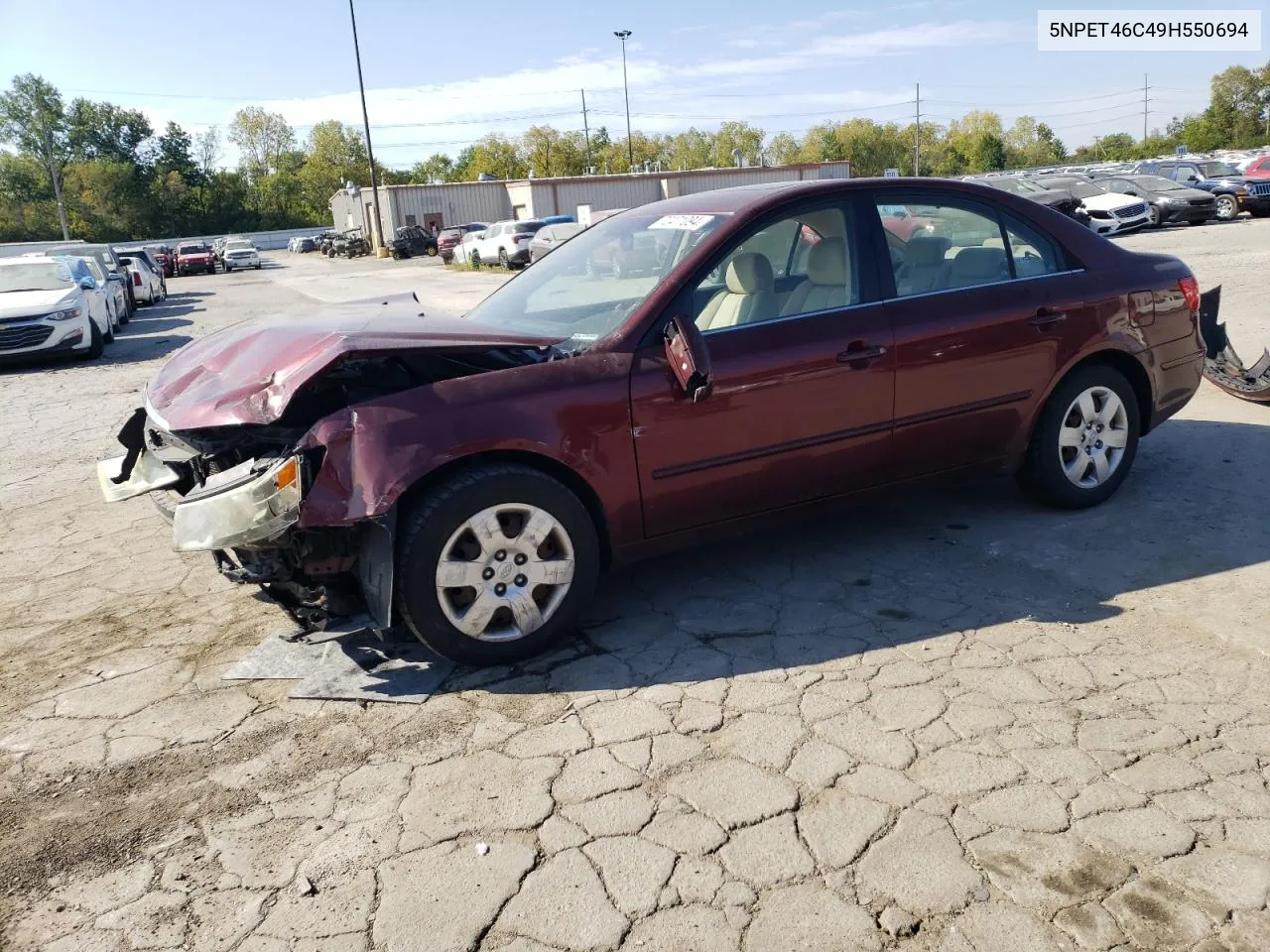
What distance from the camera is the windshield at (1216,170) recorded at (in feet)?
97.1

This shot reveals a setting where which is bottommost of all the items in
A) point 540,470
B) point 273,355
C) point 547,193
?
point 540,470

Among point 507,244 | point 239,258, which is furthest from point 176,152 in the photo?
point 507,244

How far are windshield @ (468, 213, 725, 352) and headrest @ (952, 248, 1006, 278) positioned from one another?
1212 mm

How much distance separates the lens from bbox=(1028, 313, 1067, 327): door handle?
4668mm

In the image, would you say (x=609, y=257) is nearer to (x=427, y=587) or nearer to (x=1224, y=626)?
(x=427, y=587)

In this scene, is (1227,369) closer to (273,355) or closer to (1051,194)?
(273,355)

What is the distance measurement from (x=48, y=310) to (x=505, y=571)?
40.9 ft

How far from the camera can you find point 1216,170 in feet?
97.9

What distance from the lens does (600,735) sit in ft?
10.6

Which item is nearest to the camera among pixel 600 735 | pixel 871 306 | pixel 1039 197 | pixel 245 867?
pixel 245 867

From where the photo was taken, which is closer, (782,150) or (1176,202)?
(1176,202)

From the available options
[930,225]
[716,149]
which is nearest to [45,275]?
[930,225]

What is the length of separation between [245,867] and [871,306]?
126 inches

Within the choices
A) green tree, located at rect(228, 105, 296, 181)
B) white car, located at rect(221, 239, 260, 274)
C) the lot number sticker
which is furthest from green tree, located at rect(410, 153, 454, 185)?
the lot number sticker
